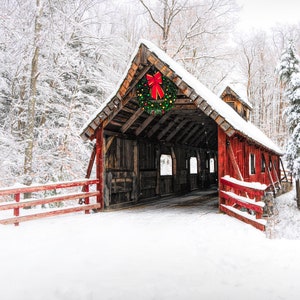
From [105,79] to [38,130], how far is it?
15.1 feet

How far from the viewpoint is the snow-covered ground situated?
4.88m

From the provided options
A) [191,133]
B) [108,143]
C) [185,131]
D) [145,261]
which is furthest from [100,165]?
[191,133]

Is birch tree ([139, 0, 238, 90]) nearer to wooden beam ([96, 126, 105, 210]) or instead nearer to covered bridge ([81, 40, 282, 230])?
covered bridge ([81, 40, 282, 230])

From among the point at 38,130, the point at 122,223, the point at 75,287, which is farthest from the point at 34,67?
the point at 75,287

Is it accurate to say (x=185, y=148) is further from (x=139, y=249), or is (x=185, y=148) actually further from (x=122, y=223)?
(x=139, y=249)

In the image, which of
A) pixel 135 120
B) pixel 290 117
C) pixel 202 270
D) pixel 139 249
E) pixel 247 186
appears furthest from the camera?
pixel 290 117

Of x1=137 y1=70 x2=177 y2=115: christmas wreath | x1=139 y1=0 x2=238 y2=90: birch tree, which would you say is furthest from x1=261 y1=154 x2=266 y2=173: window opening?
x1=137 y1=70 x2=177 y2=115: christmas wreath

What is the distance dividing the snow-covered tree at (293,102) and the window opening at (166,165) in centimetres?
703

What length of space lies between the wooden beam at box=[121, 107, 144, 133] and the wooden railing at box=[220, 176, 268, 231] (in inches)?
147

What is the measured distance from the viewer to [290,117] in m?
20.2

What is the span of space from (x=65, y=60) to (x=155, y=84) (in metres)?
7.28

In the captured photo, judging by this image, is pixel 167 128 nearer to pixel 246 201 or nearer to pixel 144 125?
pixel 144 125

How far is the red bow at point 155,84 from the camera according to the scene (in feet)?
36.4

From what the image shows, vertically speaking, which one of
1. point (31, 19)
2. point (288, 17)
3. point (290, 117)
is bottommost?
point (290, 117)
